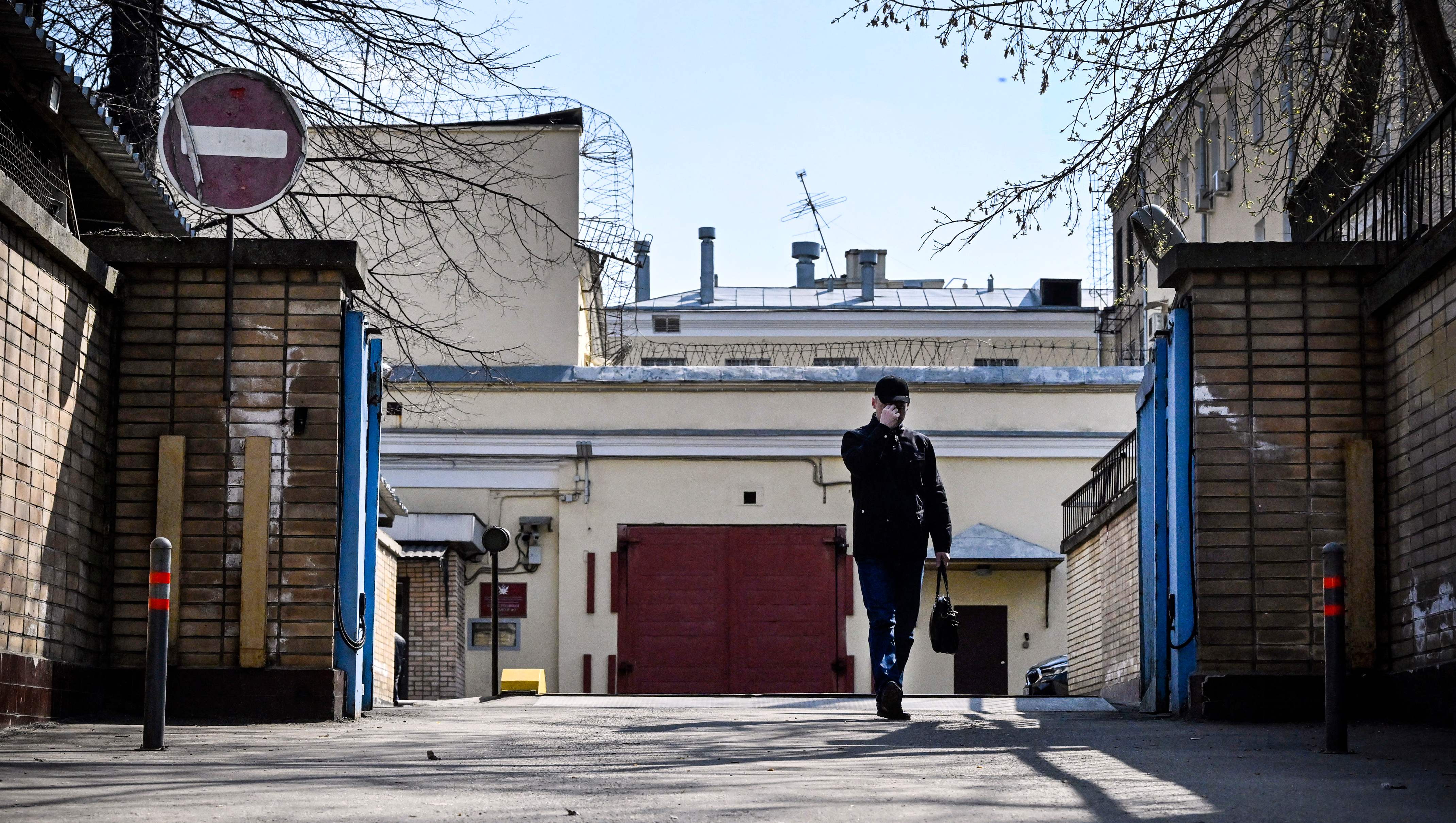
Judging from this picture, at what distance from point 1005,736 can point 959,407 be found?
1939 cm

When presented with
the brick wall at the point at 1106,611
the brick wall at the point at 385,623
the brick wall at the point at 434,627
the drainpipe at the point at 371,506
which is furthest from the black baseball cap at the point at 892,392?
the brick wall at the point at 434,627

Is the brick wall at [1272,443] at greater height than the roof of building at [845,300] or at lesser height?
lesser

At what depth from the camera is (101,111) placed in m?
11.1

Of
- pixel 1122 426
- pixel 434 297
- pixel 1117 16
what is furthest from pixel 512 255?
pixel 1117 16

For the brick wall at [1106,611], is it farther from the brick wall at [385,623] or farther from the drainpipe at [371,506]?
the brick wall at [385,623]

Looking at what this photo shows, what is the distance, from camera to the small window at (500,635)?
26.7 m

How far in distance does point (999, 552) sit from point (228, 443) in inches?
715

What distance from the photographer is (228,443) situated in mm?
10266

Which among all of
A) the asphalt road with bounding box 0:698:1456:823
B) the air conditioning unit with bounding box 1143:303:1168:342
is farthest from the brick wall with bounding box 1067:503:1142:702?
the asphalt road with bounding box 0:698:1456:823

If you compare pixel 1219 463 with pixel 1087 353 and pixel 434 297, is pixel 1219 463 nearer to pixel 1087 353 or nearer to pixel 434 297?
pixel 434 297

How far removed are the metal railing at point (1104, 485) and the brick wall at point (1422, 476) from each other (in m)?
2.83

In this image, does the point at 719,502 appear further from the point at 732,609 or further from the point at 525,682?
the point at 525,682

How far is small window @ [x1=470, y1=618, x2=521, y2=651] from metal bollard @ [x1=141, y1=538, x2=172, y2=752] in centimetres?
1904

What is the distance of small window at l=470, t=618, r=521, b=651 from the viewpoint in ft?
87.5
